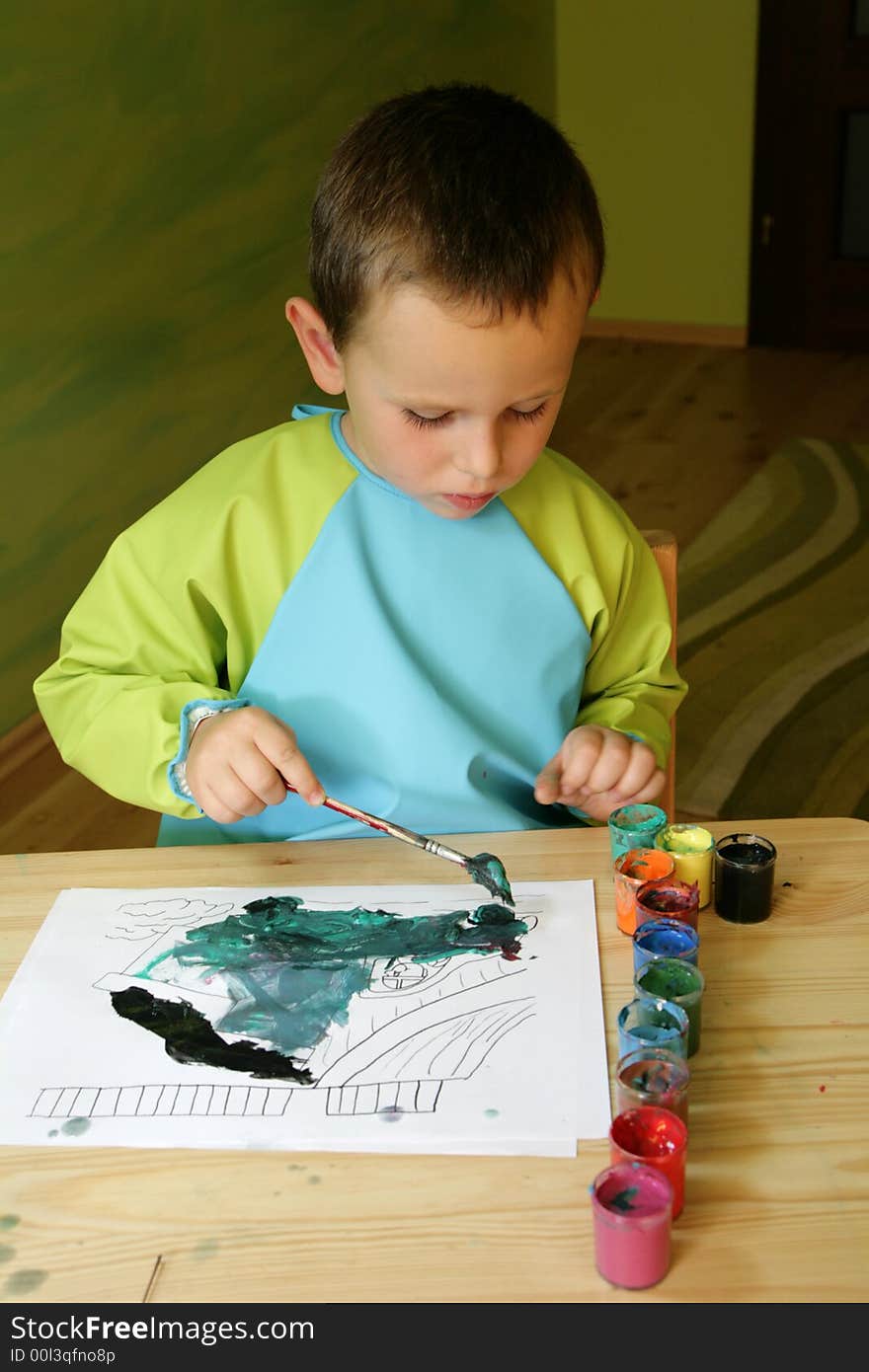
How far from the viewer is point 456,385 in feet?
2.94

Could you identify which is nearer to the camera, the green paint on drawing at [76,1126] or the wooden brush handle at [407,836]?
the green paint on drawing at [76,1126]

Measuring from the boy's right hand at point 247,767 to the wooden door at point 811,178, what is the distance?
355 cm

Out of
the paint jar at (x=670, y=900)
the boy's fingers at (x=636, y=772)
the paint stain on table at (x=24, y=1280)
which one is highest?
the paint stain on table at (x=24, y=1280)

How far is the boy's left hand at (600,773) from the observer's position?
0.97 meters

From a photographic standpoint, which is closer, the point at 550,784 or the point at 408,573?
the point at 550,784

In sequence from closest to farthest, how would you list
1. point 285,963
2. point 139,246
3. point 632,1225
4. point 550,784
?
1. point 632,1225
2. point 285,963
3. point 550,784
4. point 139,246

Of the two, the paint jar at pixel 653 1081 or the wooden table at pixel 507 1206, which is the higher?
the paint jar at pixel 653 1081

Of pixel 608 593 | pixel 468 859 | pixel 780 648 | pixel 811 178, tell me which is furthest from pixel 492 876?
pixel 811 178

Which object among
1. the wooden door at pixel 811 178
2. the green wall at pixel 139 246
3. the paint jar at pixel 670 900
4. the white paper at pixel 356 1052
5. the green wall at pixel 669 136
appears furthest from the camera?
the green wall at pixel 669 136

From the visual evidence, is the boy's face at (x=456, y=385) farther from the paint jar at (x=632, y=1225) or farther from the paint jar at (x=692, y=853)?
the paint jar at (x=632, y=1225)

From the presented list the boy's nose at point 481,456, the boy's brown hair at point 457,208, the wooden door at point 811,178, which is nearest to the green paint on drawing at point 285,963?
the boy's nose at point 481,456

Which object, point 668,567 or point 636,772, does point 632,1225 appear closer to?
point 636,772

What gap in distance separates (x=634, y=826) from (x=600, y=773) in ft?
0.31

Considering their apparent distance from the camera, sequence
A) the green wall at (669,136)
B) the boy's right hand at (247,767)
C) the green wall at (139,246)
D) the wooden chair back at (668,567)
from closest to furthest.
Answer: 1. the boy's right hand at (247,767)
2. the wooden chair back at (668,567)
3. the green wall at (139,246)
4. the green wall at (669,136)
